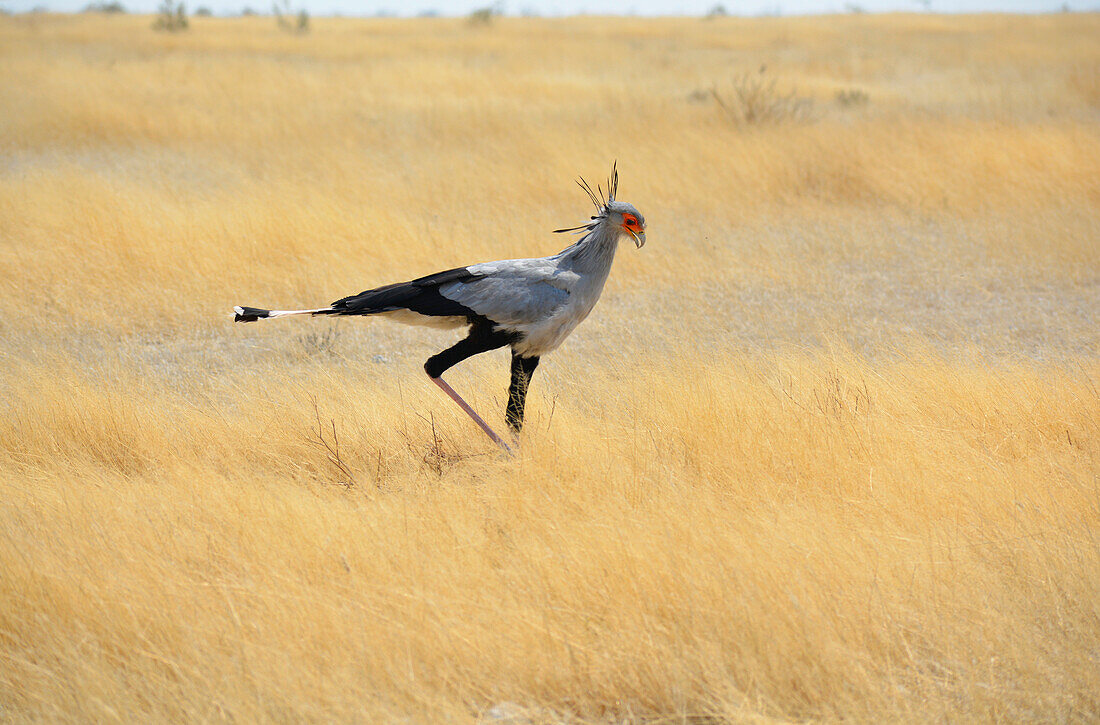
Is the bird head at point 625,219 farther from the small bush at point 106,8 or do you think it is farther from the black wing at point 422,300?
the small bush at point 106,8

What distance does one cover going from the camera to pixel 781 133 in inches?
431

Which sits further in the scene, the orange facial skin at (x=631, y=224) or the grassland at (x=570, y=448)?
the orange facial skin at (x=631, y=224)

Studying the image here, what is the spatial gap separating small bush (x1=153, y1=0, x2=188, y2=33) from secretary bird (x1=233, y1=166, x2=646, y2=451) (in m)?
25.9

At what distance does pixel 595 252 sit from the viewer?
3740 millimetres

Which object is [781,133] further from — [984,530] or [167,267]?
[984,530]

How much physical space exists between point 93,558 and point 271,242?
4.59m

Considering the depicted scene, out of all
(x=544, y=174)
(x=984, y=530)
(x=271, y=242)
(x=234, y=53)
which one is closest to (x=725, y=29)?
(x=234, y=53)

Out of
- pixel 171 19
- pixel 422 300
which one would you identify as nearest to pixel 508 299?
pixel 422 300

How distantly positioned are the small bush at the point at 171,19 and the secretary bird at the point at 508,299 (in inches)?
1019

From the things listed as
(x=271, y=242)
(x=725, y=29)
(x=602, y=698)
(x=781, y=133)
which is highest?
(x=725, y=29)

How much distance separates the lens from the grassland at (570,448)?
96.3 inches

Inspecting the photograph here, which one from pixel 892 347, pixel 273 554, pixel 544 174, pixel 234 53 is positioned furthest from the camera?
pixel 234 53

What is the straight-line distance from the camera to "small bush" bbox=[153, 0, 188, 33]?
25.6m

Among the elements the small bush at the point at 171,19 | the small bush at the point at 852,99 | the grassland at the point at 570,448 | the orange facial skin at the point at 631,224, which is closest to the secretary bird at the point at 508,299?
the orange facial skin at the point at 631,224
